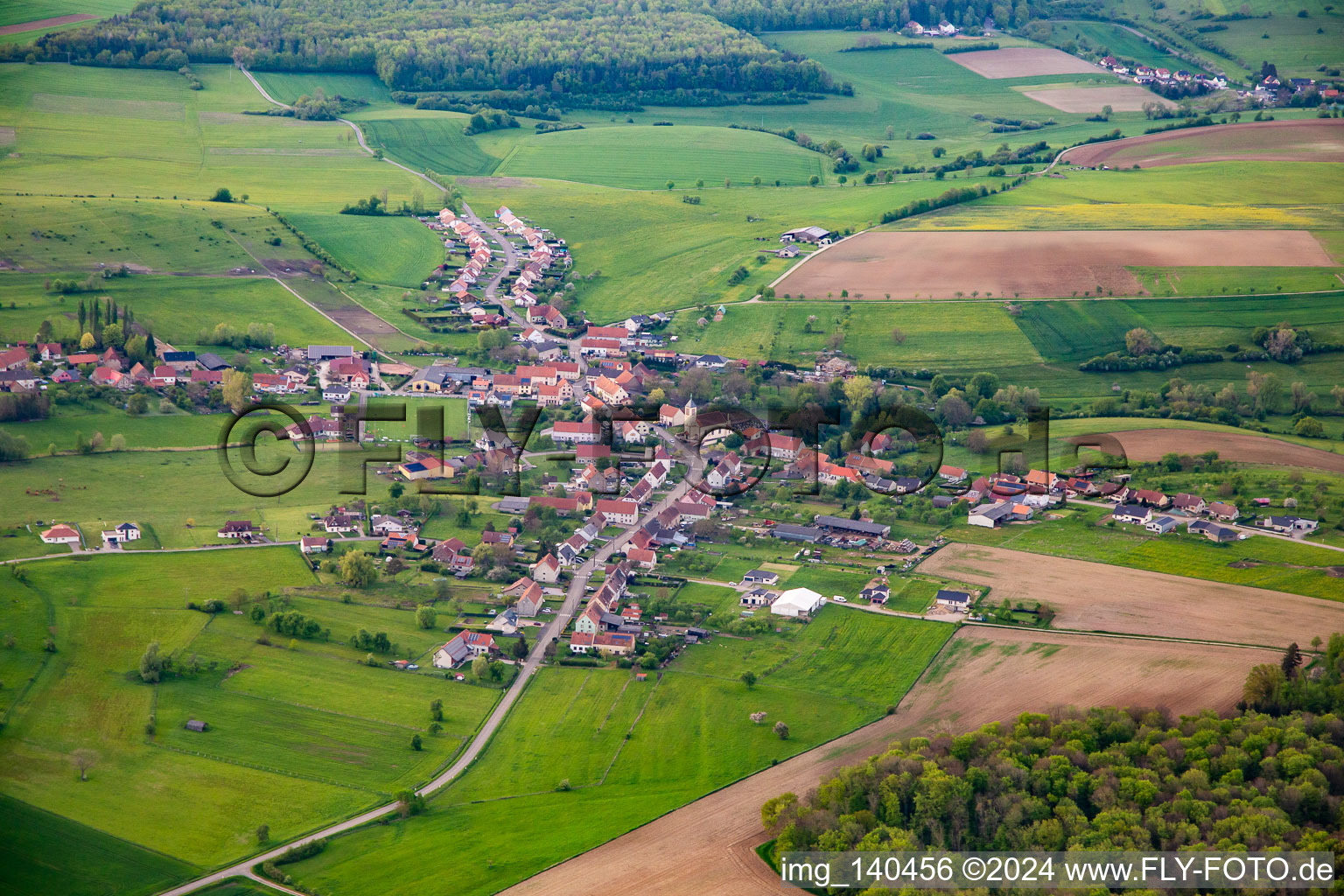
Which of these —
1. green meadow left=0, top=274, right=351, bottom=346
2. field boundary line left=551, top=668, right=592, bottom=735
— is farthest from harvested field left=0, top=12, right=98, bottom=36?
field boundary line left=551, top=668, right=592, bottom=735

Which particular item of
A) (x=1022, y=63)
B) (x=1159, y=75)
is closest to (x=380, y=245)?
(x=1022, y=63)

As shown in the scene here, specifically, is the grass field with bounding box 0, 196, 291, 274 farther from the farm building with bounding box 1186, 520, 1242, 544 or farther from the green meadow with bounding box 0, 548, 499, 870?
the farm building with bounding box 1186, 520, 1242, 544

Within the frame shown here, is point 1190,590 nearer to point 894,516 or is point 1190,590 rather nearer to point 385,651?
point 894,516

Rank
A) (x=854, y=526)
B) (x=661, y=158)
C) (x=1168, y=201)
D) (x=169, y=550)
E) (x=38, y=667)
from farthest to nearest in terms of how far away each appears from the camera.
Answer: (x=661, y=158)
(x=1168, y=201)
(x=854, y=526)
(x=169, y=550)
(x=38, y=667)

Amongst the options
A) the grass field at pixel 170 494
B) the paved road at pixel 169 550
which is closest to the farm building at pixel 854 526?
the paved road at pixel 169 550

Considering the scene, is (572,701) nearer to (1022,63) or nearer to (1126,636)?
(1126,636)

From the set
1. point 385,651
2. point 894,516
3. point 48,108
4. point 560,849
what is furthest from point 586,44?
point 560,849

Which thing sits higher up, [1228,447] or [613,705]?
[1228,447]
